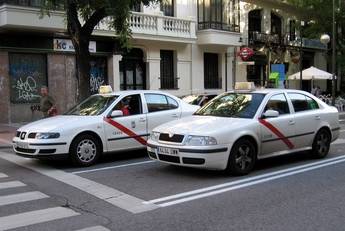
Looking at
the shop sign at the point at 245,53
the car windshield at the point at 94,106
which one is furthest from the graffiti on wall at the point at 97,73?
the car windshield at the point at 94,106

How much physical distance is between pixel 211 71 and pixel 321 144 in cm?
1908

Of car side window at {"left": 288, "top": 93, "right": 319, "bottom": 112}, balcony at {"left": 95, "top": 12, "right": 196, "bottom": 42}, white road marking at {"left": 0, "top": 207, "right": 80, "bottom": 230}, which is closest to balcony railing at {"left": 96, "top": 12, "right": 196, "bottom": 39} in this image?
balcony at {"left": 95, "top": 12, "right": 196, "bottom": 42}

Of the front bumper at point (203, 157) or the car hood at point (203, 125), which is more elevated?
the car hood at point (203, 125)

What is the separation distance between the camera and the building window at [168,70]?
88.6 ft

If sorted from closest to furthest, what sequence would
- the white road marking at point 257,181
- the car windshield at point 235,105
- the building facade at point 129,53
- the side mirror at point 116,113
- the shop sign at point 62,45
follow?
the white road marking at point 257,181
the car windshield at point 235,105
the side mirror at point 116,113
the building facade at point 129,53
the shop sign at point 62,45

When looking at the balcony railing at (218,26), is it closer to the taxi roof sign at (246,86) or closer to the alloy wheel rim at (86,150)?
the taxi roof sign at (246,86)

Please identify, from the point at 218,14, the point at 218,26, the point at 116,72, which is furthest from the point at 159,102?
the point at 218,14

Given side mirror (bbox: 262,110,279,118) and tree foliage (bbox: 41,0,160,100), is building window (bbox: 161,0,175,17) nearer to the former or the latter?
tree foliage (bbox: 41,0,160,100)

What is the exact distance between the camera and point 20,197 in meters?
7.77

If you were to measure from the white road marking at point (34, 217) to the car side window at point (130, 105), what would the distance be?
4.54 metres

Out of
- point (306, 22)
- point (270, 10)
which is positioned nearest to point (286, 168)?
point (270, 10)

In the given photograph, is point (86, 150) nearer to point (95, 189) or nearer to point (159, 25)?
point (95, 189)

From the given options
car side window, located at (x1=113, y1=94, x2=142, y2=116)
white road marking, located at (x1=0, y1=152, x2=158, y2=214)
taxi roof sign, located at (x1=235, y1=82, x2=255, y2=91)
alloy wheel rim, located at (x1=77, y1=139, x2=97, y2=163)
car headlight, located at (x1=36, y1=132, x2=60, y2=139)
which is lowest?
white road marking, located at (x1=0, y1=152, x2=158, y2=214)

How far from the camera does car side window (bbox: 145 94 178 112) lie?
11.9 m
